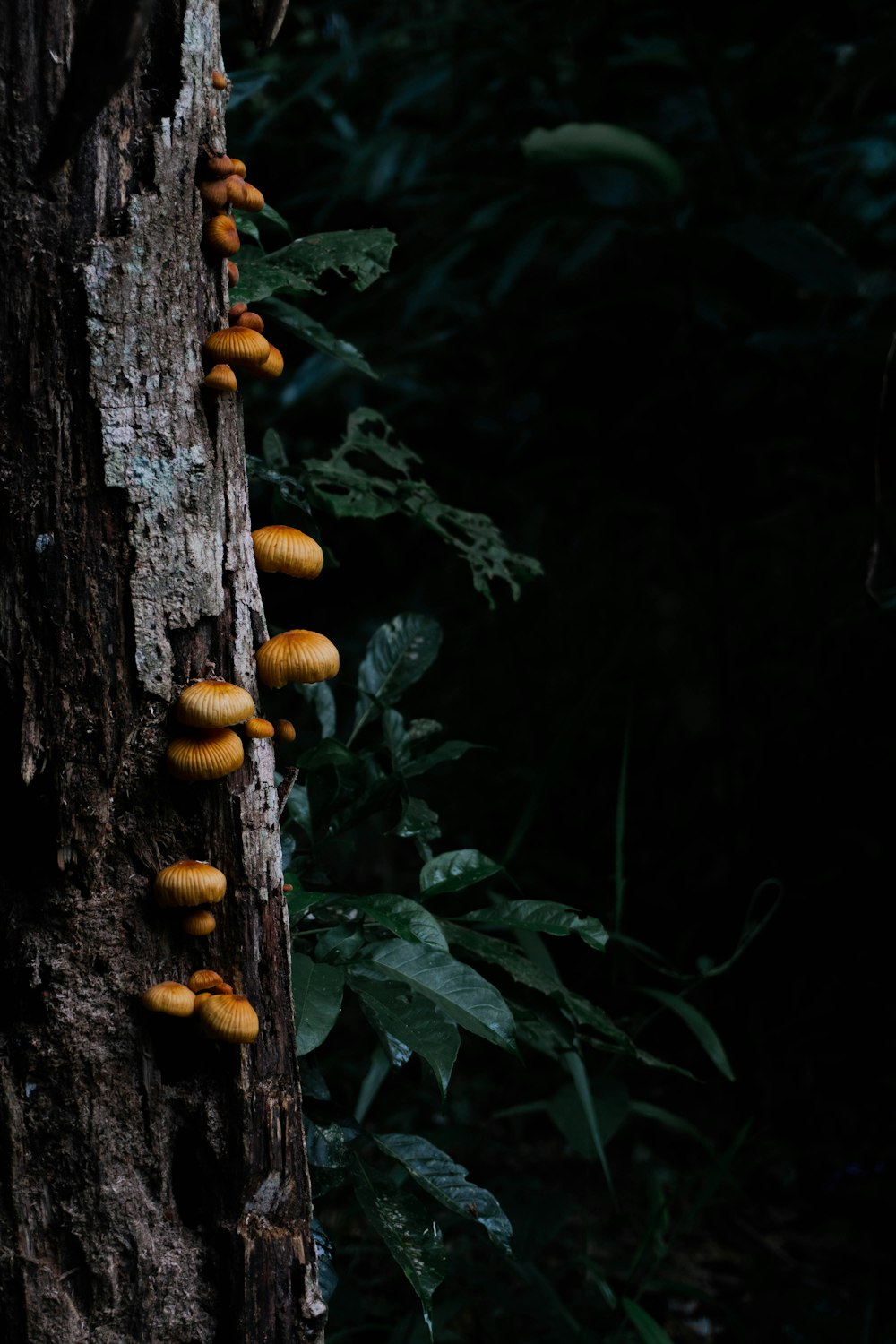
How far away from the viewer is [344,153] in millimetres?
3830

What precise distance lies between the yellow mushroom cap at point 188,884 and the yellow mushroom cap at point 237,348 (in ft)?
1.85

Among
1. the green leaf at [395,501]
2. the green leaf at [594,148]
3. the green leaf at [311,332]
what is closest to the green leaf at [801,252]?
the green leaf at [594,148]

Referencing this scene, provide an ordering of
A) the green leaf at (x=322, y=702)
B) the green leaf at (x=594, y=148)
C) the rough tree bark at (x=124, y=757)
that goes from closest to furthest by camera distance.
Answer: the rough tree bark at (x=124, y=757) → the green leaf at (x=322, y=702) → the green leaf at (x=594, y=148)

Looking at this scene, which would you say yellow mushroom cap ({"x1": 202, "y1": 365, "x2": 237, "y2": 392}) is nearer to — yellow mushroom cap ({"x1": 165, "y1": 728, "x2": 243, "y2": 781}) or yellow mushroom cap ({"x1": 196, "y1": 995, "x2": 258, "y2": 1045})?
yellow mushroom cap ({"x1": 165, "y1": 728, "x2": 243, "y2": 781})

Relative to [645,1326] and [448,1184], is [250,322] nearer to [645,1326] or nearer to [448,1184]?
[448,1184]

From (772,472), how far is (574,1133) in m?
2.81

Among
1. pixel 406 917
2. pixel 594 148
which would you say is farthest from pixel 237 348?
pixel 594 148

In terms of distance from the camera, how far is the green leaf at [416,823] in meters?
1.49

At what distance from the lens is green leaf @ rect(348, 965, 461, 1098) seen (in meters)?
1.17

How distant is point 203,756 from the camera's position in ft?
3.58

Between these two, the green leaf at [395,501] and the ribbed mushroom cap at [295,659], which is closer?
the ribbed mushroom cap at [295,659]

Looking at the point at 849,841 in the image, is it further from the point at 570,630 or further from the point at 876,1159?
the point at 570,630

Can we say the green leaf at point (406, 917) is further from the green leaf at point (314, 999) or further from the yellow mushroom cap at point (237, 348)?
the yellow mushroom cap at point (237, 348)

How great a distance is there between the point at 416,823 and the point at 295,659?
0.44 metres
